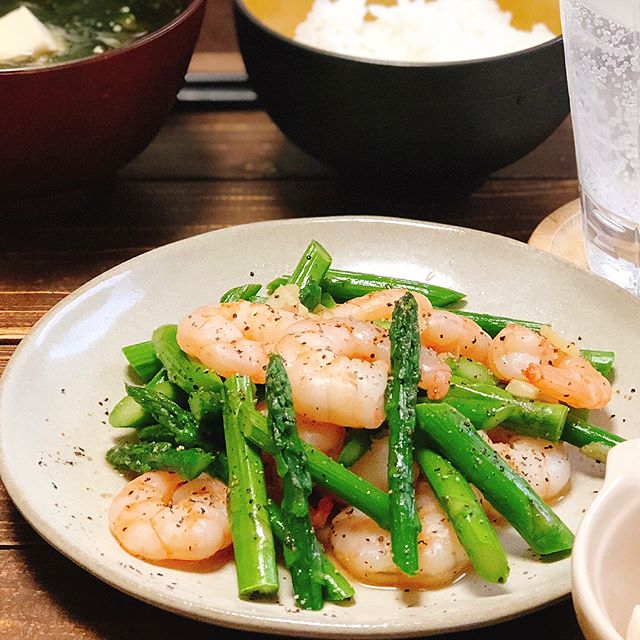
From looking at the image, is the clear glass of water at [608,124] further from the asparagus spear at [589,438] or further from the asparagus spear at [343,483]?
the asparagus spear at [343,483]

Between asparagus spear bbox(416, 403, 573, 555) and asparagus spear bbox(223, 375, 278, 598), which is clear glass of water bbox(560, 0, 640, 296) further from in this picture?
asparagus spear bbox(223, 375, 278, 598)

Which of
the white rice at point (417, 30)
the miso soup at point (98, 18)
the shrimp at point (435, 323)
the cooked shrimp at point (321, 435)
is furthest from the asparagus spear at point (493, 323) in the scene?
the miso soup at point (98, 18)

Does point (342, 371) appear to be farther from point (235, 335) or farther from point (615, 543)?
point (615, 543)

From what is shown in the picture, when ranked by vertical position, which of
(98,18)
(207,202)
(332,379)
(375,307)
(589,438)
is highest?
(98,18)

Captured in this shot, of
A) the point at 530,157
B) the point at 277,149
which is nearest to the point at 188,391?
the point at 277,149

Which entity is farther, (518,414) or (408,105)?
(408,105)

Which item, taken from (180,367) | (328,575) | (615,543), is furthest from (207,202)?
(615,543)

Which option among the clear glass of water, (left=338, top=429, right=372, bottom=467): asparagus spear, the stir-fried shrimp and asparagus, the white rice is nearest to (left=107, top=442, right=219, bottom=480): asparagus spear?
the stir-fried shrimp and asparagus
